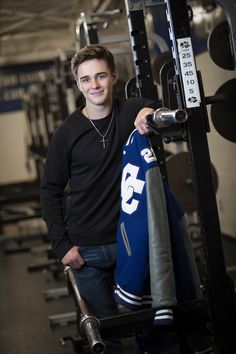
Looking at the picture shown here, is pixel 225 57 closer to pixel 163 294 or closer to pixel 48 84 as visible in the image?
pixel 163 294

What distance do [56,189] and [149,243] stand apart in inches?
20.4

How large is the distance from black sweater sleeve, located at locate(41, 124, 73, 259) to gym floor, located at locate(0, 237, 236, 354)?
2.01ft

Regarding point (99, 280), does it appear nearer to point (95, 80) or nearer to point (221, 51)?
point (95, 80)

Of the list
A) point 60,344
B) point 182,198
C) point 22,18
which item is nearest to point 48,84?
point 22,18

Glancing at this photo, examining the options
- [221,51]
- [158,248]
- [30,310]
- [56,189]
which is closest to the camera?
[158,248]

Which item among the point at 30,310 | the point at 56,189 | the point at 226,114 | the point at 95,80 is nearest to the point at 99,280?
the point at 56,189

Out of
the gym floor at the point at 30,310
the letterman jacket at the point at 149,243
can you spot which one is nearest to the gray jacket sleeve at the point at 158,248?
the letterman jacket at the point at 149,243

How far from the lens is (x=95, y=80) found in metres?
2.46

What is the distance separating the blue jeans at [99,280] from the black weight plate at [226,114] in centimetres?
86

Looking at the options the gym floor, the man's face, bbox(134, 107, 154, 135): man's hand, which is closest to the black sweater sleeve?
the man's face

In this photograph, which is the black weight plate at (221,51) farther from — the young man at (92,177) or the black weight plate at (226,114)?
the young man at (92,177)

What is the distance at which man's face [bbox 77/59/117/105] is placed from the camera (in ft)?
8.11

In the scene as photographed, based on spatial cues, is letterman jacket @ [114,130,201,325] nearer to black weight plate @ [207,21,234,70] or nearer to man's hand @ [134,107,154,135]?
man's hand @ [134,107,154,135]

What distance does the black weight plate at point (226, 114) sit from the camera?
9.56ft
